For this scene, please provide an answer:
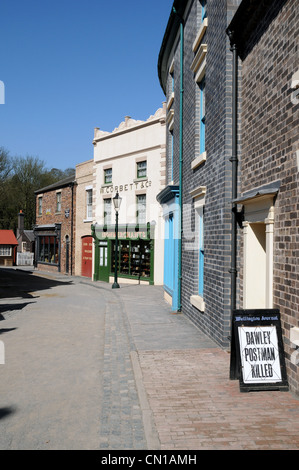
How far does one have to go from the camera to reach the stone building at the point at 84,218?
89.7ft

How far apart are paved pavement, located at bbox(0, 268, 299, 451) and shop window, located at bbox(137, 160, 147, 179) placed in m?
13.1

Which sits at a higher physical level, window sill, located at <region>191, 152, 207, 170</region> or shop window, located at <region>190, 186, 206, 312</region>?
window sill, located at <region>191, 152, 207, 170</region>

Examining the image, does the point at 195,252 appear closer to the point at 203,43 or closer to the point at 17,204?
the point at 203,43

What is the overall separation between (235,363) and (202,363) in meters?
1.10

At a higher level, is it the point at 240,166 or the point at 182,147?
the point at 182,147

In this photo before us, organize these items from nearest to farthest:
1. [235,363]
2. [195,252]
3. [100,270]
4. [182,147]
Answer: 1. [235,363]
2. [195,252]
3. [182,147]
4. [100,270]

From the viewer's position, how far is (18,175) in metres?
52.2

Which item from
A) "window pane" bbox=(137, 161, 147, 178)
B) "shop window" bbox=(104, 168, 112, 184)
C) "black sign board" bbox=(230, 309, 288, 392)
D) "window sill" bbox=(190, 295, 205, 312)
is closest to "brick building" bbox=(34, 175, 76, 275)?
"shop window" bbox=(104, 168, 112, 184)

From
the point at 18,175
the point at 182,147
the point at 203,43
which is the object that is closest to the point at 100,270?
the point at 182,147

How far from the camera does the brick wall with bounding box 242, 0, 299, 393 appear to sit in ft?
18.2

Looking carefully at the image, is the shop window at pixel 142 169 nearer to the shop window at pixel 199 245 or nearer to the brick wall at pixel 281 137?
the shop window at pixel 199 245

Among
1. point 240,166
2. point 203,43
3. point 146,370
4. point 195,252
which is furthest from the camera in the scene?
point 195,252

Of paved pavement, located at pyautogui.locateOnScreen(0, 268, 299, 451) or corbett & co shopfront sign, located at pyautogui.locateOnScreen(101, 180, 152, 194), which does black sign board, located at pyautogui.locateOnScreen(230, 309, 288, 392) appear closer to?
paved pavement, located at pyautogui.locateOnScreen(0, 268, 299, 451)

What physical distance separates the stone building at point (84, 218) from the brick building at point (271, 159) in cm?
1980
